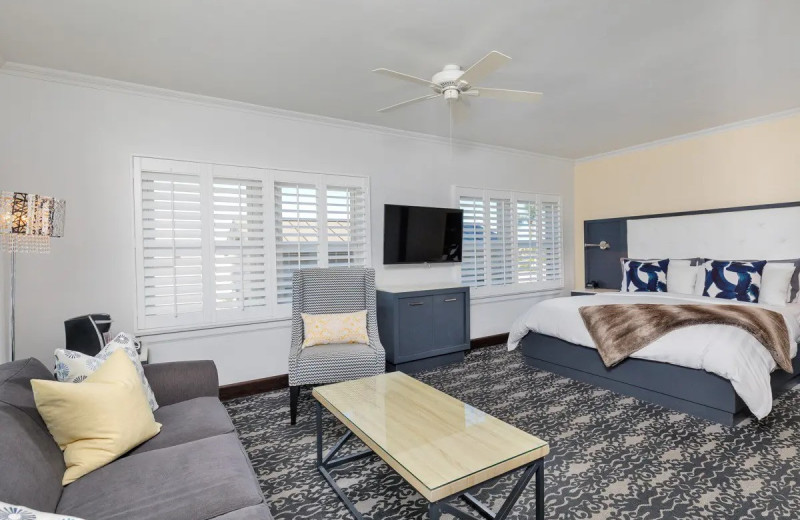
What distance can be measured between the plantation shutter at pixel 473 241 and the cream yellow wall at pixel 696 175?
191 centimetres

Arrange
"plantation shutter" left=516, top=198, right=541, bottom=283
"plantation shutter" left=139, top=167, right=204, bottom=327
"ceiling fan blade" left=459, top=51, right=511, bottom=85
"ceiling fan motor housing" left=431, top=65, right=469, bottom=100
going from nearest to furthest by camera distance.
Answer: "ceiling fan blade" left=459, top=51, right=511, bottom=85
"ceiling fan motor housing" left=431, top=65, right=469, bottom=100
"plantation shutter" left=139, top=167, right=204, bottom=327
"plantation shutter" left=516, top=198, right=541, bottom=283

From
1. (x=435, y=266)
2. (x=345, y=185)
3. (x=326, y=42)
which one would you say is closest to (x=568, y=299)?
(x=435, y=266)

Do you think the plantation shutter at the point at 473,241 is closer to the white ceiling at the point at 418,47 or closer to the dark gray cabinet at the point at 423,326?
the dark gray cabinet at the point at 423,326

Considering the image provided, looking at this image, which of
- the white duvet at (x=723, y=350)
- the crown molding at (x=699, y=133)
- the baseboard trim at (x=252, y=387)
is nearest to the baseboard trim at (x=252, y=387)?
the baseboard trim at (x=252, y=387)

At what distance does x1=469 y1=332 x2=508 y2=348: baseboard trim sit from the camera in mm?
5117

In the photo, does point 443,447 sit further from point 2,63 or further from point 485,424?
point 2,63

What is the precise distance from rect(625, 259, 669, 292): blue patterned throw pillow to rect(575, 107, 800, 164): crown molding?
1513mm

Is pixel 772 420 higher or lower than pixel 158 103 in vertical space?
lower

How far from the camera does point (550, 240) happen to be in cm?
589

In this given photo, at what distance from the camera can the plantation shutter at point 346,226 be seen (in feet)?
13.5

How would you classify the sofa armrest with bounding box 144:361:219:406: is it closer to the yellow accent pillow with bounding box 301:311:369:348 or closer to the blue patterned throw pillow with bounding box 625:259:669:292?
the yellow accent pillow with bounding box 301:311:369:348

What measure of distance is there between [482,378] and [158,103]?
3732 mm

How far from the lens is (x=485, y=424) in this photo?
193 centimetres

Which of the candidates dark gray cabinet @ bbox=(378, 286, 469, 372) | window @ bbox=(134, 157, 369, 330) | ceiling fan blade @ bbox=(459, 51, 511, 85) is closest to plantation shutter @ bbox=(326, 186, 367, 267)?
window @ bbox=(134, 157, 369, 330)
